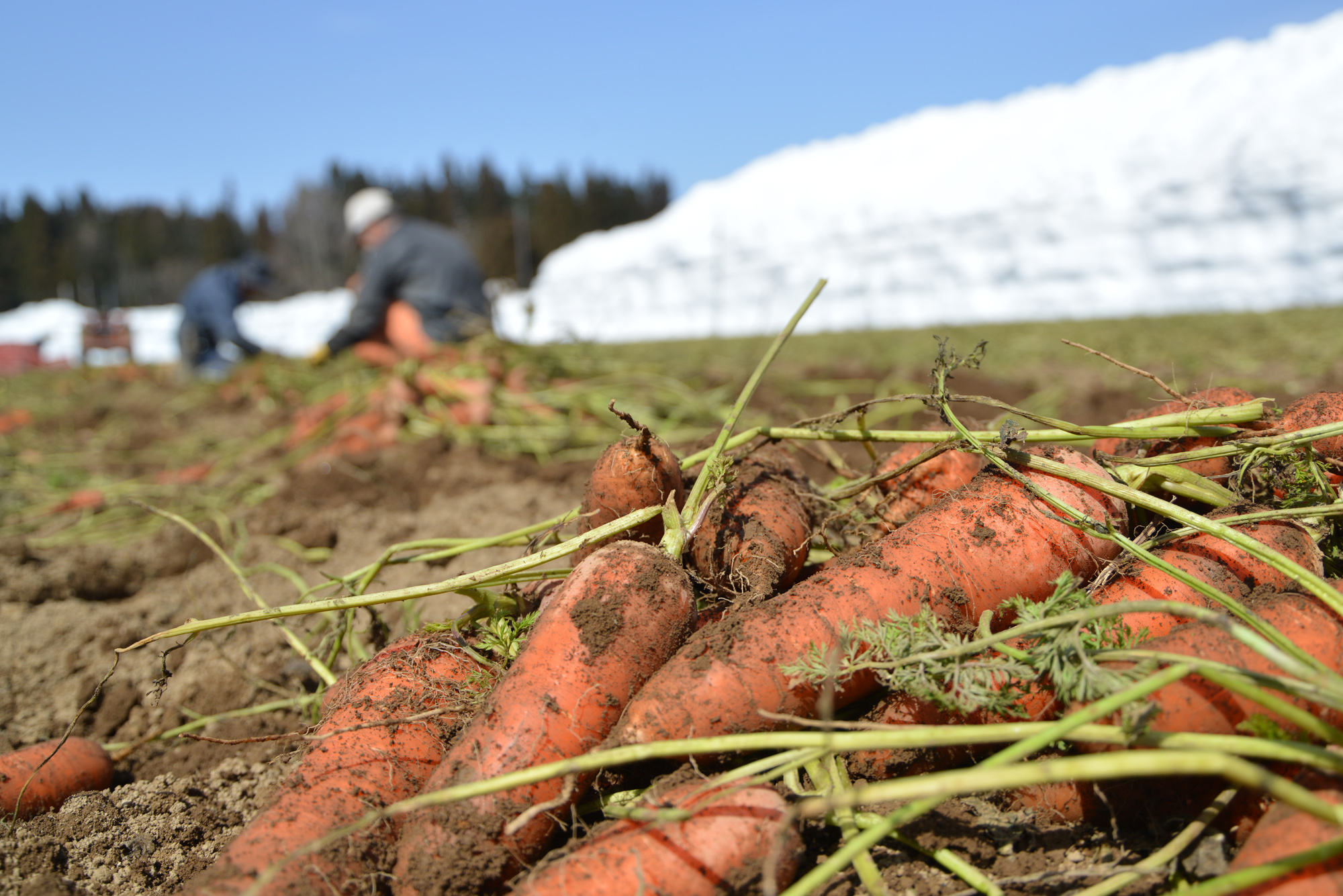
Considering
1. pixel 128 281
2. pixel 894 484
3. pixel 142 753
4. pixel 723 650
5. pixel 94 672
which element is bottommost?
pixel 142 753

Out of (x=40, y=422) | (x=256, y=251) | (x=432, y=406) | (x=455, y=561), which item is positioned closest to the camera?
(x=455, y=561)

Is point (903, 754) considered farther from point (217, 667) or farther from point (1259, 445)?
point (217, 667)

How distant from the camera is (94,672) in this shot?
7.88ft

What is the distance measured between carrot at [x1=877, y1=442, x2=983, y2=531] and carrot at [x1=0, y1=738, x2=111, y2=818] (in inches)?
83.4

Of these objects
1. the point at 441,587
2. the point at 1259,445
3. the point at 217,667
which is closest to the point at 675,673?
the point at 441,587

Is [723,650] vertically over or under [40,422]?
under

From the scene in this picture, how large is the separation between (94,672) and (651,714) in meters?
2.07

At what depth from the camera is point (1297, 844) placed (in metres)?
1.05

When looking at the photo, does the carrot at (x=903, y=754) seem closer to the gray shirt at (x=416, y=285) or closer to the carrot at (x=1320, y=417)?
the carrot at (x=1320, y=417)

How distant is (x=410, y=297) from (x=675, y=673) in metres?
5.93

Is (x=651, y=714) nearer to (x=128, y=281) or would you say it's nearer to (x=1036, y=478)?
(x=1036, y=478)

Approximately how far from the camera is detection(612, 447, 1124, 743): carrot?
58.1 inches

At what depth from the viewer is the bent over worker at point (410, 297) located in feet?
20.8

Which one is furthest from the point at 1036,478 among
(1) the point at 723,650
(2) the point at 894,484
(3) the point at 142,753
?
(3) the point at 142,753
